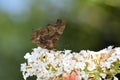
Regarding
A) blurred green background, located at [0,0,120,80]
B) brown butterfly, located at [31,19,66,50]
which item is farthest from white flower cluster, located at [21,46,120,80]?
blurred green background, located at [0,0,120,80]

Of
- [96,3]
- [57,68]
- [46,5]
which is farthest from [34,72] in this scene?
[46,5]

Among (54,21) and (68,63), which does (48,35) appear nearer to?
(68,63)

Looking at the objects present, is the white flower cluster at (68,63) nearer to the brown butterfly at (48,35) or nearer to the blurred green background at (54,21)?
the brown butterfly at (48,35)

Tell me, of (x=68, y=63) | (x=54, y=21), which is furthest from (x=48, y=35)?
(x=54, y=21)

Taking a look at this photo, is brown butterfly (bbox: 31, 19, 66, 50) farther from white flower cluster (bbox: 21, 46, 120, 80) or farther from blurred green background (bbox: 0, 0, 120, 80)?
blurred green background (bbox: 0, 0, 120, 80)

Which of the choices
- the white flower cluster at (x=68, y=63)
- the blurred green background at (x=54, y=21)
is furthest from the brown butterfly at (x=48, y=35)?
the blurred green background at (x=54, y=21)

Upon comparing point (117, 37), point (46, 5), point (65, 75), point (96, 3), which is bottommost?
point (65, 75)

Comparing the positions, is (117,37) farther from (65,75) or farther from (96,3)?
(65,75)
